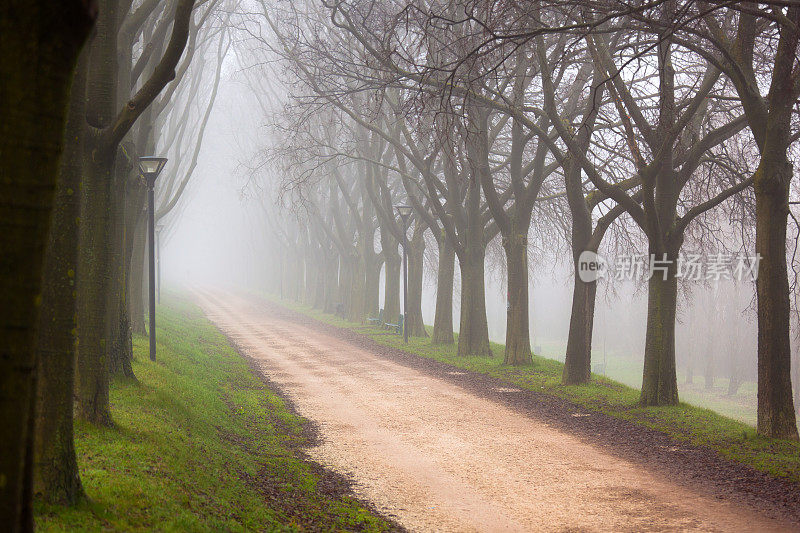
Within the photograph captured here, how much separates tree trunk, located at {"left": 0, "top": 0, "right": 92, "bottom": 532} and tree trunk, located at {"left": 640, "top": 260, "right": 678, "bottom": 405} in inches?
417

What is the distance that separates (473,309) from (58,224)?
50.1ft

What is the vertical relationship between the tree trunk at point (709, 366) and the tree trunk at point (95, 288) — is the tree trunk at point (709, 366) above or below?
below

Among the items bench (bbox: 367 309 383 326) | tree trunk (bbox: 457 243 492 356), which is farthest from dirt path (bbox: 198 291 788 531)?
bench (bbox: 367 309 383 326)

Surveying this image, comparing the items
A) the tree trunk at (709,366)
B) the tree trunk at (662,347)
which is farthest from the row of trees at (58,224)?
the tree trunk at (709,366)

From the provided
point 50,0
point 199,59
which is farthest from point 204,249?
point 50,0

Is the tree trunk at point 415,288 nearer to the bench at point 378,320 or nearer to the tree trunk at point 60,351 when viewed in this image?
the bench at point 378,320

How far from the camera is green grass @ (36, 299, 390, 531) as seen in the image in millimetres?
5211

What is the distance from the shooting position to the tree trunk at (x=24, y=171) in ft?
9.16

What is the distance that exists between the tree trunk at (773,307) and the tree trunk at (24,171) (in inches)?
356

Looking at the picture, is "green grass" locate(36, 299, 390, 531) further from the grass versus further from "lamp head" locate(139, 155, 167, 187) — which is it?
the grass

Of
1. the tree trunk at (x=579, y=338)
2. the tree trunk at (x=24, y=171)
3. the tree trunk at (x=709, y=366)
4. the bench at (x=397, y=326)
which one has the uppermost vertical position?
the tree trunk at (x=24, y=171)

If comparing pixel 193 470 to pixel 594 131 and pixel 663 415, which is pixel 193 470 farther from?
pixel 594 131

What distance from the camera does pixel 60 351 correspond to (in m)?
5.51

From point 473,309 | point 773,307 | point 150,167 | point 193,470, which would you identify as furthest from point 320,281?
point 193,470
